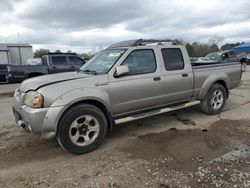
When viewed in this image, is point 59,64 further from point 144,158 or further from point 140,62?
point 144,158

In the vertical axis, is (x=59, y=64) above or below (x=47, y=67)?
above

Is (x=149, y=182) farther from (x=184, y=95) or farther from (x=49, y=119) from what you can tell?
(x=184, y=95)

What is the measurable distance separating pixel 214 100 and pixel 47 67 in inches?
388

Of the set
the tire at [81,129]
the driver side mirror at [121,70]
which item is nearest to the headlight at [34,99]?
the tire at [81,129]

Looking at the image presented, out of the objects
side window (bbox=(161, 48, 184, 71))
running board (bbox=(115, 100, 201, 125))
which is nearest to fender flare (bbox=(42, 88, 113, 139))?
running board (bbox=(115, 100, 201, 125))

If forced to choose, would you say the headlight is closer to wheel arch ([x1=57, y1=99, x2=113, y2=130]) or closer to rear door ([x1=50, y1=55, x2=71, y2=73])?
wheel arch ([x1=57, y1=99, x2=113, y2=130])

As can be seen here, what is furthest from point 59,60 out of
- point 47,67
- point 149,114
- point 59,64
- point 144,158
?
point 144,158

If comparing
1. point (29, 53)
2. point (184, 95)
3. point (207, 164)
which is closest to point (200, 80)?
point (184, 95)

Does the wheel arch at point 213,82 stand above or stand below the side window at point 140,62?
below

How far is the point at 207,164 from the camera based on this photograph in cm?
353

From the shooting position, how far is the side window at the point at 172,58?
5105mm

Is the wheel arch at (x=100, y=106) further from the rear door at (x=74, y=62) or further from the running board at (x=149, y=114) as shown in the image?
the rear door at (x=74, y=62)

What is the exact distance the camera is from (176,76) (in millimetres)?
5160

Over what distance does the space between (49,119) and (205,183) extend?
2388 millimetres
